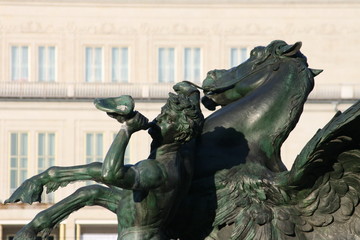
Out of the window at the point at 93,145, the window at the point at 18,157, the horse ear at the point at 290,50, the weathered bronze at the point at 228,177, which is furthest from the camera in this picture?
the window at the point at 93,145

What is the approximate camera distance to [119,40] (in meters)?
58.4

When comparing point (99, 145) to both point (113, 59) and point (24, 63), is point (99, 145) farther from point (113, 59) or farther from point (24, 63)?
point (24, 63)

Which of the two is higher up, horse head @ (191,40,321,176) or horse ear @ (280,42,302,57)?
horse ear @ (280,42,302,57)

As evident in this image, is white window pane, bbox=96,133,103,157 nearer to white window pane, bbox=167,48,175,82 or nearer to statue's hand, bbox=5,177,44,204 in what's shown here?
white window pane, bbox=167,48,175,82

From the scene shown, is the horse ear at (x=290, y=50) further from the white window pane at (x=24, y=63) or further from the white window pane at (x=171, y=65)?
the white window pane at (x=171, y=65)

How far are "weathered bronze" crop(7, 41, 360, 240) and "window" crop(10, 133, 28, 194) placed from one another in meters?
48.6

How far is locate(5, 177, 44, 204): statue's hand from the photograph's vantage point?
294 inches

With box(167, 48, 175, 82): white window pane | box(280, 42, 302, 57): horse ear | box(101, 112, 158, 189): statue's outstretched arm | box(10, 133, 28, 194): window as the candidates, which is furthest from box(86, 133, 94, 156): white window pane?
box(101, 112, 158, 189): statue's outstretched arm

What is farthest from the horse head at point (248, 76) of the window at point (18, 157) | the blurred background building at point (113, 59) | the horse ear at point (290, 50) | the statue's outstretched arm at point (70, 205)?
the window at point (18, 157)

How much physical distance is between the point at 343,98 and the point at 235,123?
49.7m

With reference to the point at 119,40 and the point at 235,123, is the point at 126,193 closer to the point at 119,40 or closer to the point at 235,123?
the point at 235,123

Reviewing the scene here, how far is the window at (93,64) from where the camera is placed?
58375mm

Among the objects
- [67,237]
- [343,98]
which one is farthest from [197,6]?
[67,237]

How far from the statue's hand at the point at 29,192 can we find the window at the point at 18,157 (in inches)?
1929
